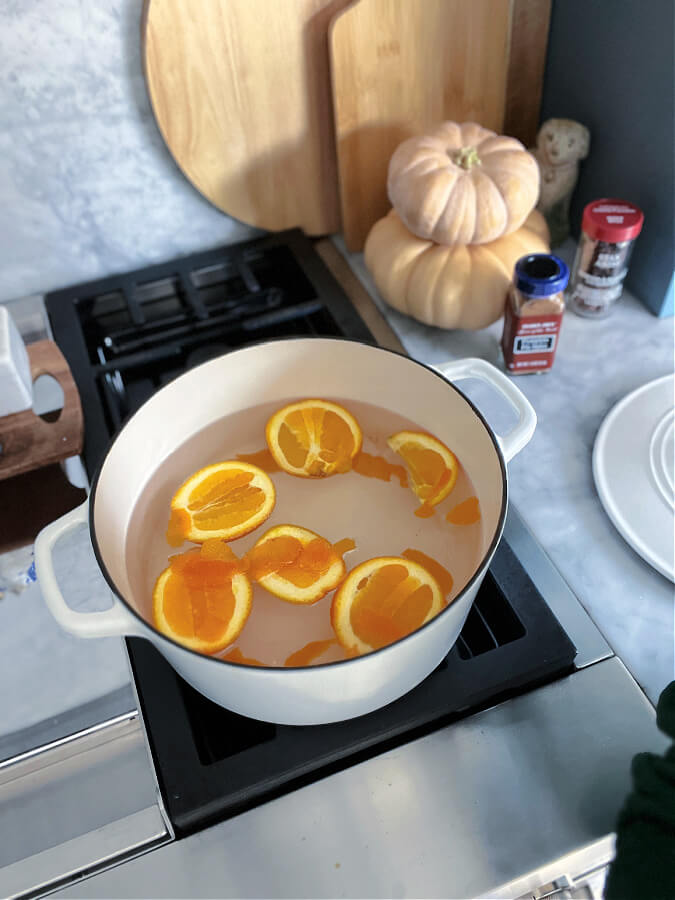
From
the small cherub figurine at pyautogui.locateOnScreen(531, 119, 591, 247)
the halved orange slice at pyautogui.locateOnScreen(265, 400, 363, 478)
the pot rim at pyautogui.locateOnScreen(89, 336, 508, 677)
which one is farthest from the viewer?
the small cherub figurine at pyautogui.locateOnScreen(531, 119, 591, 247)

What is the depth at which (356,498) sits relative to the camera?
0.66 metres

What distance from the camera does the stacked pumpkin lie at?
807 millimetres

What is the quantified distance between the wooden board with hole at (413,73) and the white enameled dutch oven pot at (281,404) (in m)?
0.39

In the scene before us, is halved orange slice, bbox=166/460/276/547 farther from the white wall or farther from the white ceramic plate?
the white wall

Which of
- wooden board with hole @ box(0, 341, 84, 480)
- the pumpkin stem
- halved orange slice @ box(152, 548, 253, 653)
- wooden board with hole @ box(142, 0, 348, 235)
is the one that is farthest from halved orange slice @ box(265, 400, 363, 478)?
wooden board with hole @ box(142, 0, 348, 235)

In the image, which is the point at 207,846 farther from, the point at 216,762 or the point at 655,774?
the point at 655,774

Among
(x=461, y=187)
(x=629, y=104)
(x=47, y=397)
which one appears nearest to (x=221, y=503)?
(x=47, y=397)

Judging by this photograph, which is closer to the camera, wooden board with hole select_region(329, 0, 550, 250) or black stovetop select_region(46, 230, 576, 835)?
black stovetop select_region(46, 230, 576, 835)

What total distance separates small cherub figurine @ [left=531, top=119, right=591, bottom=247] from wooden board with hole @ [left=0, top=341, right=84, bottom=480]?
65 cm

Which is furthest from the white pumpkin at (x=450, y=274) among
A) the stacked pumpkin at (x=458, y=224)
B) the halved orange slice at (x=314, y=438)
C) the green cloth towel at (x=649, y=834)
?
the green cloth towel at (x=649, y=834)

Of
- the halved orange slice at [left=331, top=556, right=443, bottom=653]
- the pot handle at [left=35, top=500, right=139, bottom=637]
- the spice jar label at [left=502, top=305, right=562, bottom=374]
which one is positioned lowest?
the spice jar label at [left=502, top=305, right=562, bottom=374]

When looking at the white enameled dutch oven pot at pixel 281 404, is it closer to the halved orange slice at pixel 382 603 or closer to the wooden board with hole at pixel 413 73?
the halved orange slice at pixel 382 603

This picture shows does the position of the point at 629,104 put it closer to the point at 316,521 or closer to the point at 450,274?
the point at 450,274

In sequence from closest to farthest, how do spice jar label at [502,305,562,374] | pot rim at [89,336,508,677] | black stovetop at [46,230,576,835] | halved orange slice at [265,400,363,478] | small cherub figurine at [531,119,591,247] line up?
pot rim at [89,336,508,677], black stovetop at [46,230,576,835], halved orange slice at [265,400,363,478], spice jar label at [502,305,562,374], small cherub figurine at [531,119,591,247]
